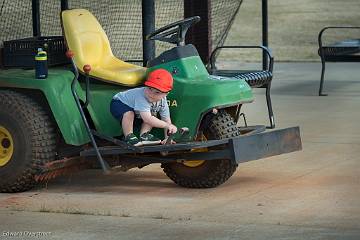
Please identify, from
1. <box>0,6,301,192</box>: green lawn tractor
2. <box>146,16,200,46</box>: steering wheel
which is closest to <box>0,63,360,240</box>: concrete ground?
<box>0,6,301,192</box>: green lawn tractor

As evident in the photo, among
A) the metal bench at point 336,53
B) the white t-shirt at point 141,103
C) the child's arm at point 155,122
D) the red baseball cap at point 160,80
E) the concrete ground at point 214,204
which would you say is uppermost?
the red baseball cap at point 160,80

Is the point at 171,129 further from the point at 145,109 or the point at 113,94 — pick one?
the point at 113,94

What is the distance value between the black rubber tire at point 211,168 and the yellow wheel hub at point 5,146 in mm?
1147

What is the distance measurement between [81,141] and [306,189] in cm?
168

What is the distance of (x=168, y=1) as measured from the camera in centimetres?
1697

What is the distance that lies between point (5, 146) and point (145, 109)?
1123 millimetres

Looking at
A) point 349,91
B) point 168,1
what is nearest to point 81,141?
point 349,91

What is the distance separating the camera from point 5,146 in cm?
820

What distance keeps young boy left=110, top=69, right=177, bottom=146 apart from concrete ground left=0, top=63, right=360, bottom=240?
0.44 m

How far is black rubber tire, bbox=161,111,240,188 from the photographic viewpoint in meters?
7.95

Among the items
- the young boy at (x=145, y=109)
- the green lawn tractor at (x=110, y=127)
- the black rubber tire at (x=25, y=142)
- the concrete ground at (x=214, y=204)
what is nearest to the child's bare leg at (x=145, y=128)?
the young boy at (x=145, y=109)

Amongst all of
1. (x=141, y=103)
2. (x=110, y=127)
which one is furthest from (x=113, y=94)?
(x=141, y=103)

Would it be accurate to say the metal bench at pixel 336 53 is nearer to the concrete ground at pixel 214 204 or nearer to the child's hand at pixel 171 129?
the concrete ground at pixel 214 204

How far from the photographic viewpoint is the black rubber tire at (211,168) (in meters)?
7.95
